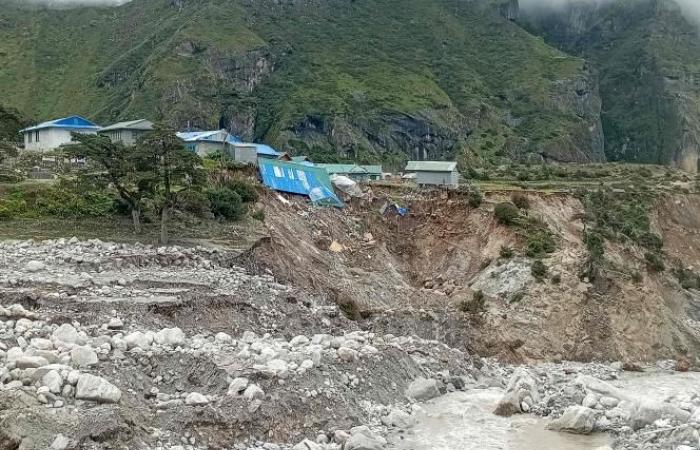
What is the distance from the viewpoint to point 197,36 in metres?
159

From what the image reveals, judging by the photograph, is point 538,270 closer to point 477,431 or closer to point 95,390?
point 477,431

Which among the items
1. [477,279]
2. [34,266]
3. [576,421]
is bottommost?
[576,421]

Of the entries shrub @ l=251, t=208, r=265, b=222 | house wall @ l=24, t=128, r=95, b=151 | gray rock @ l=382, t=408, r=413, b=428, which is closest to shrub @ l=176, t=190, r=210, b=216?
shrub @ l=251, t=208, r=265, b=222

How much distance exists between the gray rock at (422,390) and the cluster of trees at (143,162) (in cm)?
1491

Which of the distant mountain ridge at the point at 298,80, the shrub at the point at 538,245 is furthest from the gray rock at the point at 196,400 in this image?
the distant mountain ridge at the point at 298,80

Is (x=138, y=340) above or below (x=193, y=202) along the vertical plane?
below

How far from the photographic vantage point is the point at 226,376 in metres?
23.5

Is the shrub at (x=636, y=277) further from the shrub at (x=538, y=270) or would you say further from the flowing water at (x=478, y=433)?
the flowing water at (x=478, y=433)

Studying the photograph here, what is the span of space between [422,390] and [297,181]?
1080 inches

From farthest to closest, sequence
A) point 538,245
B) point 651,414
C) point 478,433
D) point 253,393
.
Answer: point 538,245 < point 478,433 < point 651,414 < point 253,393

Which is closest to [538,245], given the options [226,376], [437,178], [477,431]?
[437,178]

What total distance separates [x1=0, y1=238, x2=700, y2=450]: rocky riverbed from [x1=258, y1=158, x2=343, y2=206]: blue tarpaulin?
53.6ft

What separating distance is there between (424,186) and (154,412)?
4371cm

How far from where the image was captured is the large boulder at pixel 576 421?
2643 centimetres
